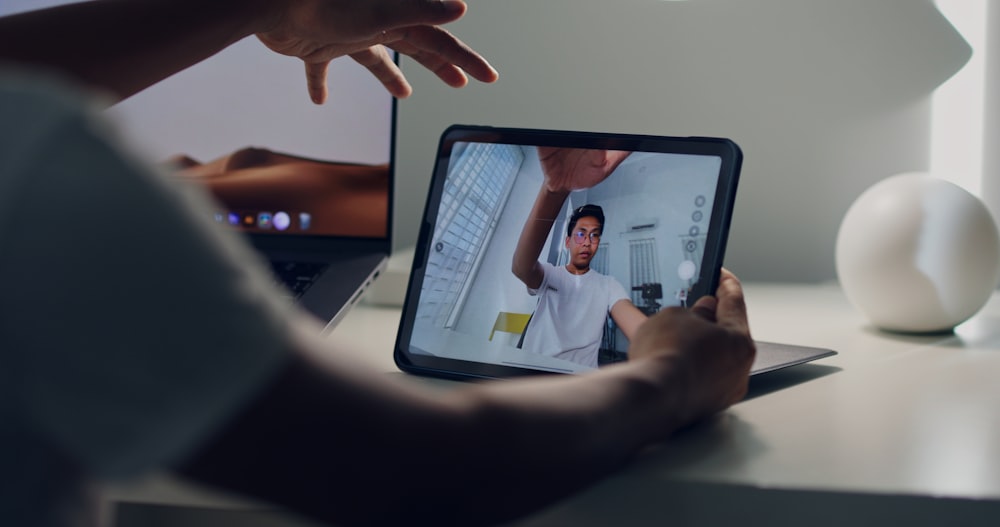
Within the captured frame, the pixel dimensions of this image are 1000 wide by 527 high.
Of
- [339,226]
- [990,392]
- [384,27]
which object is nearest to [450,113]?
[339,226]

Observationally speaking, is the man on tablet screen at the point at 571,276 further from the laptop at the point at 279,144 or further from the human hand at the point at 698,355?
the laptop at the point at 279,144

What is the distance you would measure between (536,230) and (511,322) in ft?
0.20

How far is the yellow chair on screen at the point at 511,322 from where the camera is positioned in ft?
1.92

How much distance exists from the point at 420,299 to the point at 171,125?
0.40 metres

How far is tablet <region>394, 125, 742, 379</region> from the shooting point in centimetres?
56

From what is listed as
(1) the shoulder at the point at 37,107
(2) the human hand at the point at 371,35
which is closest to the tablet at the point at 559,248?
(2) the human hand at the point at 371,35

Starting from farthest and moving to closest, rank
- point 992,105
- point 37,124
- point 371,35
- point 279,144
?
point 992,105 < point 279,144 < point 371,35 < point 37,124

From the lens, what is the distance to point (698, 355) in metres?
0.44

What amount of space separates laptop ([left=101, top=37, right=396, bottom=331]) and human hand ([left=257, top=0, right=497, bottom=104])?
9cm

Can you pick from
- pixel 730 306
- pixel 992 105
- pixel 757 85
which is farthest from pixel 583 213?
pixel 992 105

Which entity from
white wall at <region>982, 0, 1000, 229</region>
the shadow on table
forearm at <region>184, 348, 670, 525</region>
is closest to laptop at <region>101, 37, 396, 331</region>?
the shadow on table

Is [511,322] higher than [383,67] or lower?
lower

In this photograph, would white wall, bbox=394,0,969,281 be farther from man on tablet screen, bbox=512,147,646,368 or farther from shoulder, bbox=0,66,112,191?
shoulder, bbox=0,66,112,191

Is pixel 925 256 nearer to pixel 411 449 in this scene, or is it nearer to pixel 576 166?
pixel 576 166
